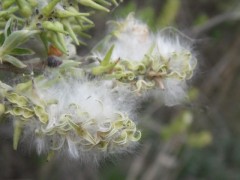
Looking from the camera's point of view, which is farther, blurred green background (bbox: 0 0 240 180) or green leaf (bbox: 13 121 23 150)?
blurred green background (bbox: 0 0 240 180)

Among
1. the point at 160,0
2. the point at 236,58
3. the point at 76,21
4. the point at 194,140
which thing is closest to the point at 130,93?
the point at 76,21

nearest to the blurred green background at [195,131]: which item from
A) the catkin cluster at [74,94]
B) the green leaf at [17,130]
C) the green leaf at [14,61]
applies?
the catkin cluster at [74,94]

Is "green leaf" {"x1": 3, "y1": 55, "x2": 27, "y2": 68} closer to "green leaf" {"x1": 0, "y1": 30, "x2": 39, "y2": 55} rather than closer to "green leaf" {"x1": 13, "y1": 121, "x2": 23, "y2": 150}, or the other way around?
"green leaf" {"x1": 0, "y1": 30, "x2": 39, "y2": 55}

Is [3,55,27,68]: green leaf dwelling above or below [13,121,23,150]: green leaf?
above

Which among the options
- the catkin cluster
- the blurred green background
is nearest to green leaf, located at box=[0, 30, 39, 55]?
the catkin cluster

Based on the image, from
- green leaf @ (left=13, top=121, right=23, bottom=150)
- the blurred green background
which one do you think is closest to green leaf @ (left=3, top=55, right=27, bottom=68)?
green leaf @ (left=13, top=121, right=23, bottom=150)

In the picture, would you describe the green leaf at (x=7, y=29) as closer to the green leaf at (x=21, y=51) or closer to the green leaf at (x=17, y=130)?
the green leaf at (x=21, y=51)

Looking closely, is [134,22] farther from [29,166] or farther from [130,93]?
[29,166]

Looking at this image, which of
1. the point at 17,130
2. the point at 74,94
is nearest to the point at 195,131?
the point at 74,94

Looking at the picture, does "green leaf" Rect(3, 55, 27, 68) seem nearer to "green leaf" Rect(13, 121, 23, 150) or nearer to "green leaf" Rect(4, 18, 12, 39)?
"green leaf" Rect(4, 18, 12, 39)

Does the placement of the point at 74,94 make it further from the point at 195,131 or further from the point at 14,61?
the point at 195,131
